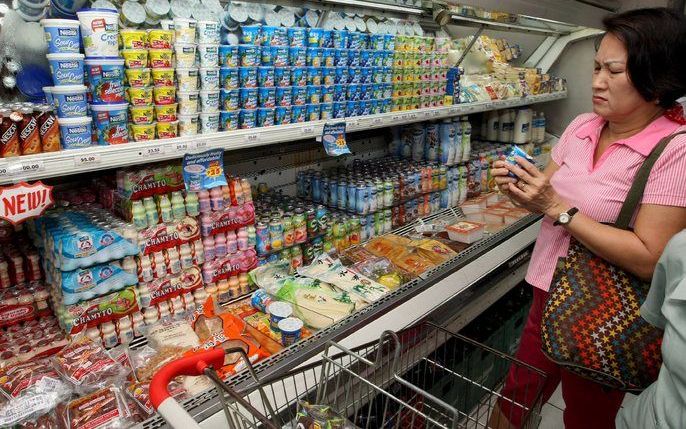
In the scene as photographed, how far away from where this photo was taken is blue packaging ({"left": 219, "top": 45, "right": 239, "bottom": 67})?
182cm

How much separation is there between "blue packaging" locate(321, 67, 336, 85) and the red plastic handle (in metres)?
1.50

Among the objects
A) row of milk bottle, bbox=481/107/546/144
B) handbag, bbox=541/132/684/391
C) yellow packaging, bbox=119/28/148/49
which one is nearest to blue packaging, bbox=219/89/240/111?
yellow packaging, bbox=119/28/148/49

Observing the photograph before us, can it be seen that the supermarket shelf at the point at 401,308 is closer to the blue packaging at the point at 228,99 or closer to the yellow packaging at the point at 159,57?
the blue packaging at the point at 228,99

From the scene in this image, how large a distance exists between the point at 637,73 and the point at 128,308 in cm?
190

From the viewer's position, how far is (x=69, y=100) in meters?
1.46

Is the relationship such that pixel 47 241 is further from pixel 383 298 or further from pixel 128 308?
pixel 383 298

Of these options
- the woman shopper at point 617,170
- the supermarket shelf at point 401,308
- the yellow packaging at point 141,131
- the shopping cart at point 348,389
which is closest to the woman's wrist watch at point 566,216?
the woman shopper at point 617,170

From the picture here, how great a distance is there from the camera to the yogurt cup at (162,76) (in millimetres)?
1656

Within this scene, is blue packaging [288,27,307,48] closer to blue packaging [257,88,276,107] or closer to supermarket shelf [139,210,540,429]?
blue packaging [257,88,276,107]

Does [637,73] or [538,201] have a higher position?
[637,73]

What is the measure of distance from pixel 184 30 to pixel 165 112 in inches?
11.6

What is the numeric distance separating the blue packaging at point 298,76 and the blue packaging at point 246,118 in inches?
9.8

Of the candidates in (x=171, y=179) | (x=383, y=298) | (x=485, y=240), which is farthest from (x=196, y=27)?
(x=485, y=240)

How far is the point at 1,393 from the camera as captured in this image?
1355 mm
